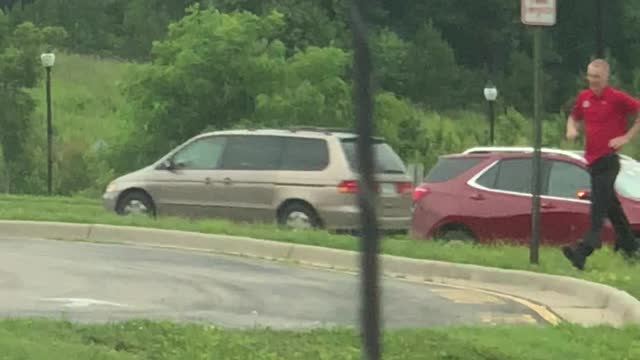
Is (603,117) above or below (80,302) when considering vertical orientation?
above

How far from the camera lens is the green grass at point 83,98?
44281 millimetres

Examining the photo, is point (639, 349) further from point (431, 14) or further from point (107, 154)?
point (431, 14)

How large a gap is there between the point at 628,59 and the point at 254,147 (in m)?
58.9

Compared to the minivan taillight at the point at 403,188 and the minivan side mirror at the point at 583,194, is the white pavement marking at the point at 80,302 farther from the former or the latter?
the minivan taillight at the point at 403,188

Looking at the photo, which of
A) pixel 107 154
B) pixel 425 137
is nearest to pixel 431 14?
pixel 425 137

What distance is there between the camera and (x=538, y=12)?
39.4 ft

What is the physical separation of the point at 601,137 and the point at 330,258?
3540 millimetres

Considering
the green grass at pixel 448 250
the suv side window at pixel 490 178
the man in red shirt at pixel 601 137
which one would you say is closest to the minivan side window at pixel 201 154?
the green grass at pixel 448 250

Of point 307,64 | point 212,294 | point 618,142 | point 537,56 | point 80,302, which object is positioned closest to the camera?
point 80,302

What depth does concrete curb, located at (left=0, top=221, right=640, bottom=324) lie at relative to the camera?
10.7 m

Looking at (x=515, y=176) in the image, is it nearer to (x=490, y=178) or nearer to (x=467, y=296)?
(x=490, y=178)

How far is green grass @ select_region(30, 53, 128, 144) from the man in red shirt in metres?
26.5

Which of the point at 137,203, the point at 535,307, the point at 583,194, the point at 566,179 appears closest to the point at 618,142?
the point at 535,307

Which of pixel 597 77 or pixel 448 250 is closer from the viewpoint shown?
pixel 597 77
